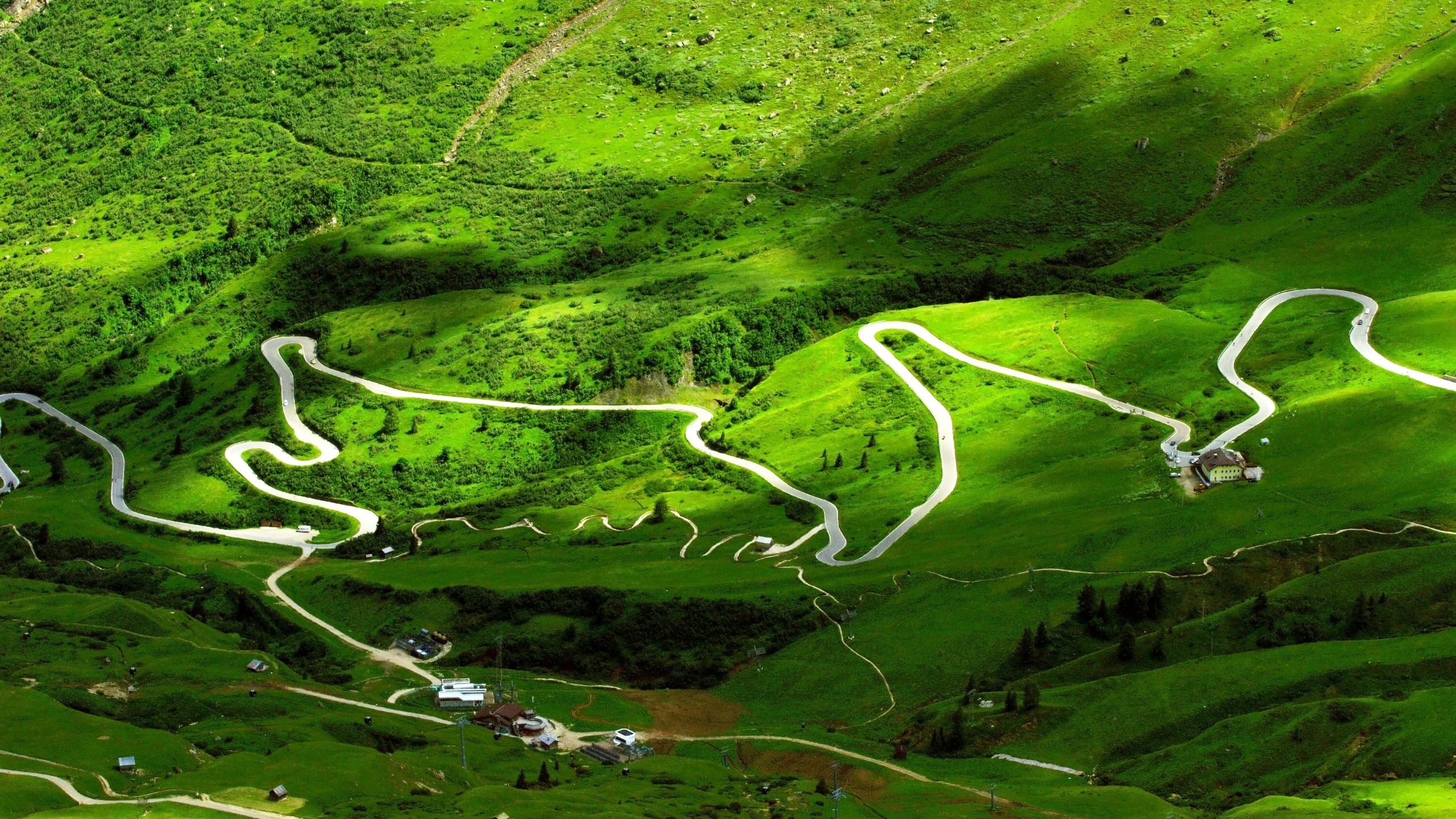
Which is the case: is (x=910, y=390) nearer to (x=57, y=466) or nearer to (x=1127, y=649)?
(x=1127, y=649)

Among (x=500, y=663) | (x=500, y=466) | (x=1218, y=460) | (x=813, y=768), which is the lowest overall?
(x=500, y=466)

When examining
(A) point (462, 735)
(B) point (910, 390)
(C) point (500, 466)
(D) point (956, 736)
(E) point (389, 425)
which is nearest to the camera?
(A) point (462, 735)

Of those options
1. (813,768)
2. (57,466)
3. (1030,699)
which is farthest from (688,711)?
(57,466)

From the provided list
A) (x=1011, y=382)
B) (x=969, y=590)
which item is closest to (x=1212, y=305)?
(x=1011, y=382)

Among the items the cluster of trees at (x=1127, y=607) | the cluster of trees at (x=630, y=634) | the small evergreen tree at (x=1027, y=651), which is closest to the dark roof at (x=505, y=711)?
the cluster of trees at (x=630, y=634)

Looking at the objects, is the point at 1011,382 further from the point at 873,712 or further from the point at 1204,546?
the point at 873,712

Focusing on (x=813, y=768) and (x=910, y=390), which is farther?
(x=910, y=390)

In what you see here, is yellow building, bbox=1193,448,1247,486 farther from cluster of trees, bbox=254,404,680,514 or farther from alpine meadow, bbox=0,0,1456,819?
cluster of trees, bbox=254,404,680,514
